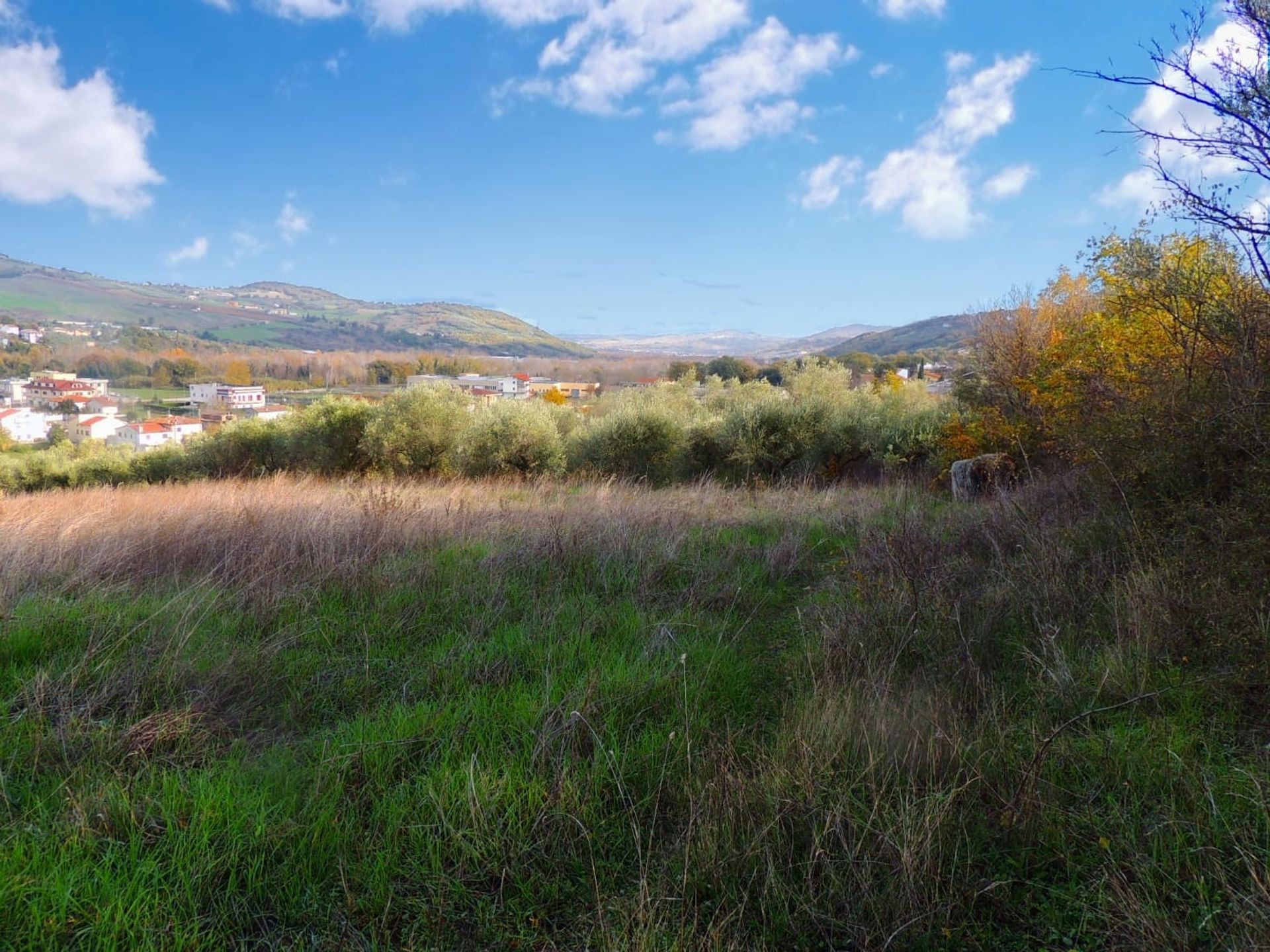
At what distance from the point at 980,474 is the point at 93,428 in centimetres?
6325

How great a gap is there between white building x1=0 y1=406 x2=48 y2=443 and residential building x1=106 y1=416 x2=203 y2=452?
20.4ft

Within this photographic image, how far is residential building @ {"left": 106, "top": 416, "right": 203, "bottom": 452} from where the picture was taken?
141 feet

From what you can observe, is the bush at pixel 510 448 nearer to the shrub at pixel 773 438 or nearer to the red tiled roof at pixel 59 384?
the shrub at pixel 773 438

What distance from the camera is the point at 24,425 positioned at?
5400cm

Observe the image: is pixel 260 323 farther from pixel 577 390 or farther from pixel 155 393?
pixel 577 390

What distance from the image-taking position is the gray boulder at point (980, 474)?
10227 mm

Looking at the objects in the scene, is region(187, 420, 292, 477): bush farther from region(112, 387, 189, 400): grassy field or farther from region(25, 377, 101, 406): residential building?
region(112, 387, 189, 400): grassy field

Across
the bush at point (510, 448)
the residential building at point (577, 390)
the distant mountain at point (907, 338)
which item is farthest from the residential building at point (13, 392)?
the distant mountain at point (907, 338)

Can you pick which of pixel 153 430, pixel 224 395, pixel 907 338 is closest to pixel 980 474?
pixel 153 430

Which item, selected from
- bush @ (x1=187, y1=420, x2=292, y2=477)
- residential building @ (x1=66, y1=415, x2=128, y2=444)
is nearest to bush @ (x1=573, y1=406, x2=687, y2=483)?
bush @ (x1=187, y1=420, x2=292, y2=477)

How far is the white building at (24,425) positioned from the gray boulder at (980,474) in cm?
6327

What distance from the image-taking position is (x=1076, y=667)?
9.82 ft

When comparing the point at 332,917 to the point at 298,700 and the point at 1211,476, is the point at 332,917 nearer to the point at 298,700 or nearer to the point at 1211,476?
the point at 298,700

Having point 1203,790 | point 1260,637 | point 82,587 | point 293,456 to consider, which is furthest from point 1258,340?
point 293,456
